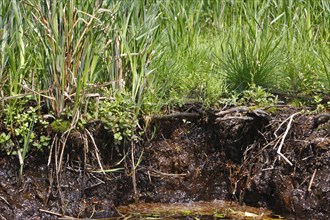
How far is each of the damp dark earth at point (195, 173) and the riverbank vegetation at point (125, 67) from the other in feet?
0.41

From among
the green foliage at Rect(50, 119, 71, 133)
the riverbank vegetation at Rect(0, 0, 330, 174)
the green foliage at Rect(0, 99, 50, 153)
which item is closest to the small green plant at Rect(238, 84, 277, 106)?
the riverbank vegetation at Rect(0, 0, 330, 174)

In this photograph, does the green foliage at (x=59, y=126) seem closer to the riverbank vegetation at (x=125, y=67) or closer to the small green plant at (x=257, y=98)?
the riverbank vegetation at (x=125, y=67)

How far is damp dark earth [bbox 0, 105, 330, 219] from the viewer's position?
4332 mm

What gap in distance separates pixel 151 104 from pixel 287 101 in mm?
980

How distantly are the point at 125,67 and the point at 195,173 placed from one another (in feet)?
2.77

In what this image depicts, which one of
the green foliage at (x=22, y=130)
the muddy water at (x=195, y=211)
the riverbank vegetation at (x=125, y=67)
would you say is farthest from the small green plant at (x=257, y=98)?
the green foliage at (x=22, y=130)

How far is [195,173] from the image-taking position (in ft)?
15.6

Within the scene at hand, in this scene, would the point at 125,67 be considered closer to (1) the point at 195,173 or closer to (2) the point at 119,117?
(2) the point at 119,117

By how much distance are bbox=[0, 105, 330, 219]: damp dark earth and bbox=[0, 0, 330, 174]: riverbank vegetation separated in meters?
0.13

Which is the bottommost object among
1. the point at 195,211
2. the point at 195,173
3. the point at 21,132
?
the point at 195,211

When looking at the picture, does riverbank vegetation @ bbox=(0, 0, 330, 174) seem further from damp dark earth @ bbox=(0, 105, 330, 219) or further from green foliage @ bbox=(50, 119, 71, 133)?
damp dark earth @ bbox=(0, 105, 330, 219)

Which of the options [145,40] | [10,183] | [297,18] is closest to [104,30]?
[145,40]

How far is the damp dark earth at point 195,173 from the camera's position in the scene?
171 inches

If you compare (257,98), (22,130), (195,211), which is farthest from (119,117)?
(257,98)
